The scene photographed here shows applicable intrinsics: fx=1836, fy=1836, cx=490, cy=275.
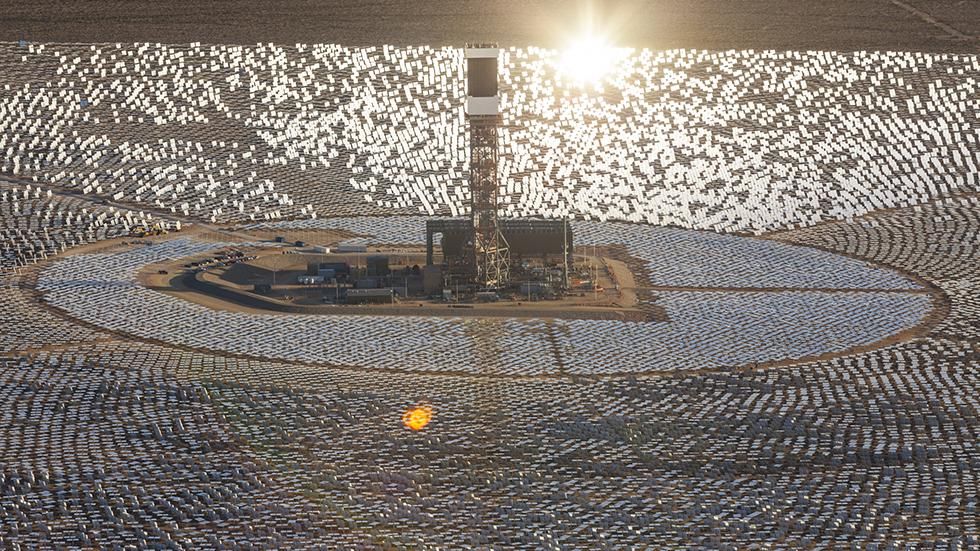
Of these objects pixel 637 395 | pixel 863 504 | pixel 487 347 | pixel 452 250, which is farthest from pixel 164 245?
pixel 863 504

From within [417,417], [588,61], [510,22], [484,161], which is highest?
[510,22]

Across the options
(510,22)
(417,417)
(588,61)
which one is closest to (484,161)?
(417,417)

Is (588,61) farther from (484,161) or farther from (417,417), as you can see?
(417,417)

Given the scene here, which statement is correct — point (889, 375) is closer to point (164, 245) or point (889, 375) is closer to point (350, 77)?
point (164, 245)

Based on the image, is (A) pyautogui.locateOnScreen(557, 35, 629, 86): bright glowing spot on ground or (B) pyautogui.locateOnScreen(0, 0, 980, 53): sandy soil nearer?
(A) pyautogui.locateOnScreen(557, 35, 629, 86): bright glowing spot on ground

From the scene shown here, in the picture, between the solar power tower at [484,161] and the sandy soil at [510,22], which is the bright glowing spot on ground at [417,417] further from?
the sandy soil at [510,22]

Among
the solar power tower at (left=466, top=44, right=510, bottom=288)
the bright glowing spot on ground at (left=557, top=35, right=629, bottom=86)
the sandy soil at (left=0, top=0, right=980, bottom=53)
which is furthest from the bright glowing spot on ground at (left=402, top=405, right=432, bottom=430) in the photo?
the sandy soil at (left=0, top=0, right=980, bottom=53)

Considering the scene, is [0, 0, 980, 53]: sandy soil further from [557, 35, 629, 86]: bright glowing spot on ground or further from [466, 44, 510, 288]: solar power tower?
[466, 44, 510, 288]: solar power tower
